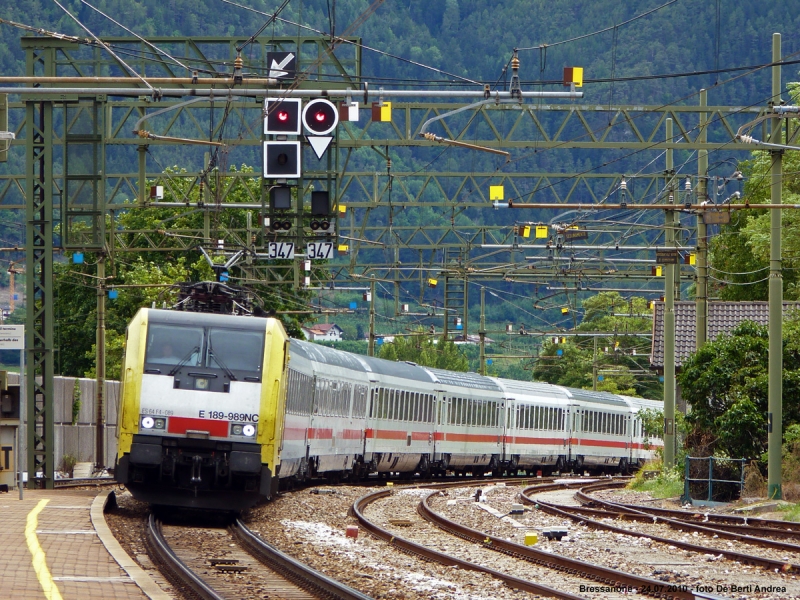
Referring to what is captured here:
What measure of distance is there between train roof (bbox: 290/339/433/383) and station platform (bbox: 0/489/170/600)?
596 centimetres

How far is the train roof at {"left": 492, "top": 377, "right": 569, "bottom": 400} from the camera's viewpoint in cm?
4325

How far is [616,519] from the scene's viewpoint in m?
21.7

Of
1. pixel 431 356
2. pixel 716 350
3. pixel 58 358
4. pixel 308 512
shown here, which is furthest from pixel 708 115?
pixel 431 356

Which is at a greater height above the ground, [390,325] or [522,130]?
[522,130]

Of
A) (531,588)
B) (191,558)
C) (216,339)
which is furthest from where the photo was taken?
(216,339)

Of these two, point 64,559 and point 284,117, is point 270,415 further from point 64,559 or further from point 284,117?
point 64,559

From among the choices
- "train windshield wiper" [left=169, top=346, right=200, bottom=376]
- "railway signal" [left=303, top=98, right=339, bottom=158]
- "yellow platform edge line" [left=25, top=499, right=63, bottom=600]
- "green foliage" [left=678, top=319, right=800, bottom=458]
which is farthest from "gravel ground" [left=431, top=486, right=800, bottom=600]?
"railway signal" [left=303, top=98, right=339, bottom=158]

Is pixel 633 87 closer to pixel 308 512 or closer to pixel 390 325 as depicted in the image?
pixel 390 325

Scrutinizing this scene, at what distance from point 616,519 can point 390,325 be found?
390 ft

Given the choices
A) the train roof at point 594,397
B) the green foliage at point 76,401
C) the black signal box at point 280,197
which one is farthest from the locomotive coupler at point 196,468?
the train roof at point 594,397

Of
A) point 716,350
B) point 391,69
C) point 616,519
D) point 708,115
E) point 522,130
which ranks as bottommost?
point 616,519

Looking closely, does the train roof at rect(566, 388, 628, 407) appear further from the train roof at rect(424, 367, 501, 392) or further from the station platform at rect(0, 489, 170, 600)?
the station platform at rect(0, 489, 170, 600)

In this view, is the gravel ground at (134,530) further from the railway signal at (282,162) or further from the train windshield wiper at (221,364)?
the railway signal at (282,162)

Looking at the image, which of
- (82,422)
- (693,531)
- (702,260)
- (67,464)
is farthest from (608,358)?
(693,531)
